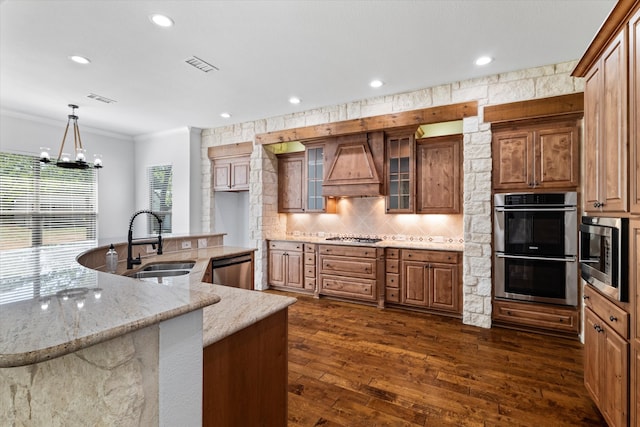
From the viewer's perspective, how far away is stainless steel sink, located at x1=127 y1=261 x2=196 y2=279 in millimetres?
2793

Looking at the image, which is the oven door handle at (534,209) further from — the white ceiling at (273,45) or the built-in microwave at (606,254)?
the white ceiling at (273,45)

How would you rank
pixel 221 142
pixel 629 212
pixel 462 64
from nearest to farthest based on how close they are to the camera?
1. pixel 629 212
2. pixel 462 64
3. pixel 221 142

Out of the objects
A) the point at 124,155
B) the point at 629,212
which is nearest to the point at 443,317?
the point at 629,212

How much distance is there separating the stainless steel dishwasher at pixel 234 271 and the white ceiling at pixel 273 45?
2.15 m

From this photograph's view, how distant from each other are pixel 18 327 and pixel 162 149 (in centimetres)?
615

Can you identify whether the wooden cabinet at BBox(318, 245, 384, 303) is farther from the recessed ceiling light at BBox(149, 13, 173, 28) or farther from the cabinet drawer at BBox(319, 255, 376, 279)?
the recessed ceiling light at BBox(149, 13, 173, 28)

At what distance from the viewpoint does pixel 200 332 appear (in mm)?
949

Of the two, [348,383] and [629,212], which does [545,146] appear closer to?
[629,212]

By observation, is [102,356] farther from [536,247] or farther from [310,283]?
[310,283]

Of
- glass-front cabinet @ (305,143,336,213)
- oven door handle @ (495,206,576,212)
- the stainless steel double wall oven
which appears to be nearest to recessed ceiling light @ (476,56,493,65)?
the stainless steel double wall oven

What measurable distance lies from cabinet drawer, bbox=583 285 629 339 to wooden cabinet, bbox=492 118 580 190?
1528 millimetres

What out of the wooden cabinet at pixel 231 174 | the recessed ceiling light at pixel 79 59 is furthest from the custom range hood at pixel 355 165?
the recessed ceiling light at pixel 79 59

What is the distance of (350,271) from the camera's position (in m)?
4.46

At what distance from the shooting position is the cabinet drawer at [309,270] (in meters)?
4.82
